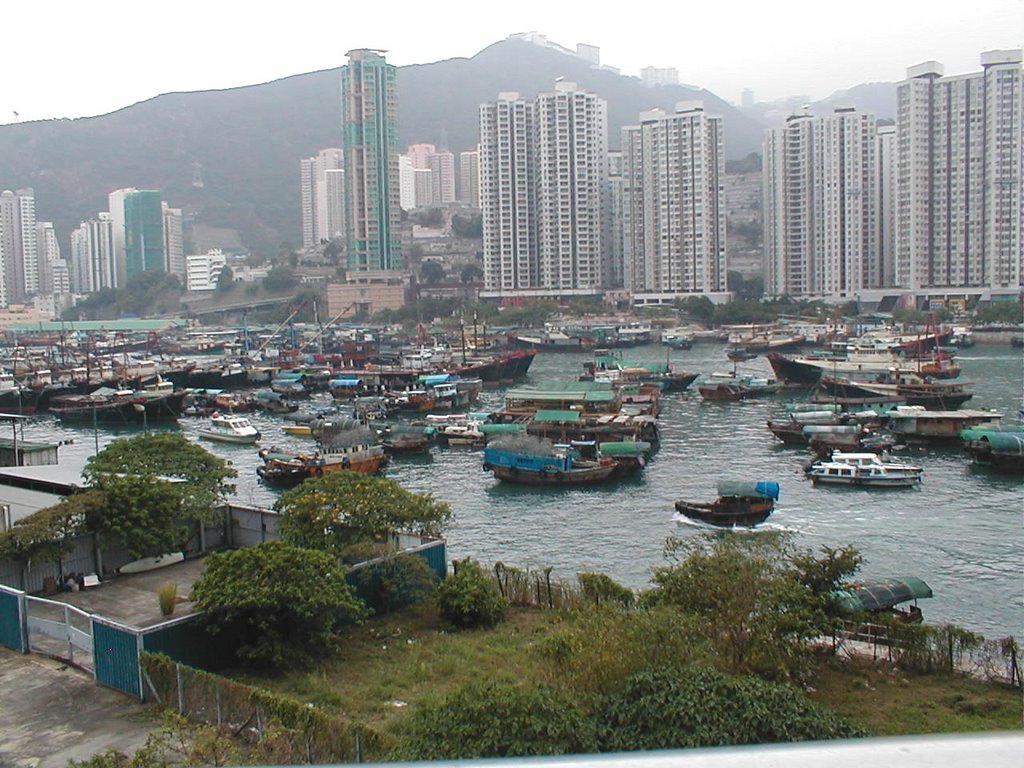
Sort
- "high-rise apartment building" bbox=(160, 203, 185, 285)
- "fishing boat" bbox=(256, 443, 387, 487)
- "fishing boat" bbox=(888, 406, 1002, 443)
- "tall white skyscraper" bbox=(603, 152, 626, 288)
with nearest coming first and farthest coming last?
"fishing boat" bbox=(256, 443, 387, 487)
"fishing boat" bbox=(888, 406, 1002, 443)
"tall white skyscraper" bbox=(603, 152, 626, 288)
"high-rise apartment building" bbox=(160, 203, 185, 285)

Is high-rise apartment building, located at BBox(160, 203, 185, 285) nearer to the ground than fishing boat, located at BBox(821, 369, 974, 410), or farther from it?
farther from it

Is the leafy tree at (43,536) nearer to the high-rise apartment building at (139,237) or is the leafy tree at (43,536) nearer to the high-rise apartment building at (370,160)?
the high-rise apartment building at (370,160)

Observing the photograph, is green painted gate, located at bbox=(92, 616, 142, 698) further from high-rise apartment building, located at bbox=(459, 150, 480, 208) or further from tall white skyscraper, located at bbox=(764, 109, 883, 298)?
high-rise apartment building, located at bbox=(459, 150, 480, 208)

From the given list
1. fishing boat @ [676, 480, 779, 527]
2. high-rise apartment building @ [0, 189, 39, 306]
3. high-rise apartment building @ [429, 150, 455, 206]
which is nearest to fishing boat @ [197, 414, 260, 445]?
fishing boat @ [676, 480, 779, 527]

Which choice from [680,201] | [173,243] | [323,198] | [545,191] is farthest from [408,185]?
[680,201]

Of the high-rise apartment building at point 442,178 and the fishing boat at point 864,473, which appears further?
the high-rise apartment building at point 442,178

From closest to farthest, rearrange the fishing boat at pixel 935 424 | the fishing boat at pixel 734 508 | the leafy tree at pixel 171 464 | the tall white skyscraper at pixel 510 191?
the leafy tree at pixel 171 464 < the fishing boat at pixel 734 508 < the fishing boat at pixel 935 424 < the tall white skyscraper at pixel 510 191

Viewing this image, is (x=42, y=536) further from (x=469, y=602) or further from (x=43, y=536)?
(x=469, y=602)

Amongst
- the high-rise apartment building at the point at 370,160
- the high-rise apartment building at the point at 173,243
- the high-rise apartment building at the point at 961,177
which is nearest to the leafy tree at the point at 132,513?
the high-rise apartment building at the point at 961,177
